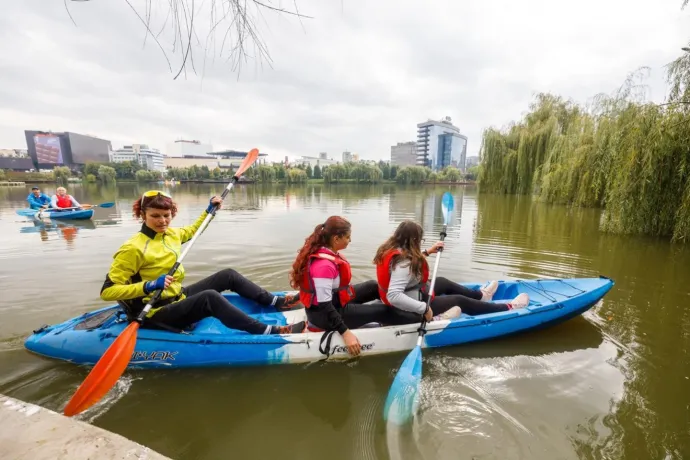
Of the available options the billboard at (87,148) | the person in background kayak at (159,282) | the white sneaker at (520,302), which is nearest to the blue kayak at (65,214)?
the person in background kayak at (159,282)

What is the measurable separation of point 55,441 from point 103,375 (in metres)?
1.12

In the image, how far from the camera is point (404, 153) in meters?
165

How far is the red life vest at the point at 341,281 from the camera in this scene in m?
3.22

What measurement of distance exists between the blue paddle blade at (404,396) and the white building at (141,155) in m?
169

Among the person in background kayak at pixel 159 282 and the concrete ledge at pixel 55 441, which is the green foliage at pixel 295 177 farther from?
the concrete ledge at pixel 55 441

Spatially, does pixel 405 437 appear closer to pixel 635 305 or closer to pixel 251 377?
pixel 251 377

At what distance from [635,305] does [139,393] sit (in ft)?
22.1

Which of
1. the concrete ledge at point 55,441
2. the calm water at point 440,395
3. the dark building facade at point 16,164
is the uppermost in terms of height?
the dark building facade at point 16,164

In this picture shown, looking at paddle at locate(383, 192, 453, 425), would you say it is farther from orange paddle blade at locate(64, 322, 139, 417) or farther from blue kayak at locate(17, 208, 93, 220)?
blue kayak at locate(17, 208, 93, 220)

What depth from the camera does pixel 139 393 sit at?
3.16 meters

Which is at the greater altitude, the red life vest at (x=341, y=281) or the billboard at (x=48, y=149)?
the billboard at (x=48, y=149)

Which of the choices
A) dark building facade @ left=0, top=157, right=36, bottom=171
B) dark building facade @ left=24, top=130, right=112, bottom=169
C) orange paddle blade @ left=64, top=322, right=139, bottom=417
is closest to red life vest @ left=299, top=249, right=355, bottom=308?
orange paddle blade @ left=64, top=322, right=139, bottom=417

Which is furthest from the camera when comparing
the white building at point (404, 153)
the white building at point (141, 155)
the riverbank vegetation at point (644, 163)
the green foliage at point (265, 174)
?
the white building at point (404, 153)

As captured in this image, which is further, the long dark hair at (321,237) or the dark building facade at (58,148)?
the dark building facade at (58,148)
